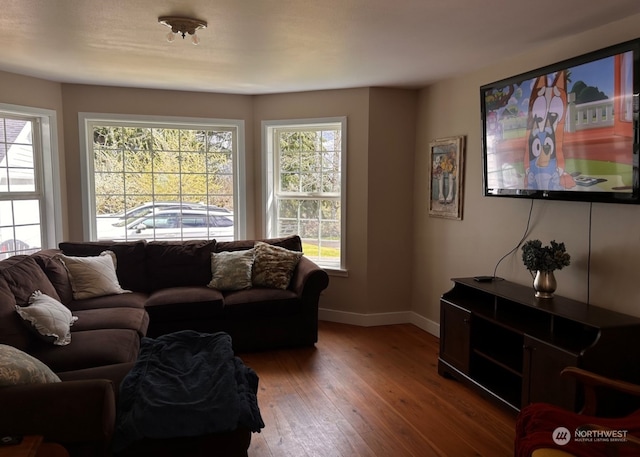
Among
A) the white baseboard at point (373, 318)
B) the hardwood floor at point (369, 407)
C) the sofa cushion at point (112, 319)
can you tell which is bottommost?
the hardwood floor at point (369, 407)

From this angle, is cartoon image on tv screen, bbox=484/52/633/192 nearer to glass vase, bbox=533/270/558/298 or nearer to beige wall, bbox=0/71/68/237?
glass vase, bbox=533/270/558/298

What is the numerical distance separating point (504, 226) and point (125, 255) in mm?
3218

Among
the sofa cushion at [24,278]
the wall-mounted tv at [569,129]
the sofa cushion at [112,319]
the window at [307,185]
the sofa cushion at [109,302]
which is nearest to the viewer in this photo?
the wall-mounted tv at [569,129]

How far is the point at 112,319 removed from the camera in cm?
310

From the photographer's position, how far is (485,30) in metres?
2.71

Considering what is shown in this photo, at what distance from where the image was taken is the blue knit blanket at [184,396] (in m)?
1.85

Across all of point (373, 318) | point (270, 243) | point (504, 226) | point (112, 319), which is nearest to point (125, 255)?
point (112, 319)

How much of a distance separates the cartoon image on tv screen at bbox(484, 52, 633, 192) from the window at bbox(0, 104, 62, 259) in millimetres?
3867

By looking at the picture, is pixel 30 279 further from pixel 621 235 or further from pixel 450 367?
pixel 621 235

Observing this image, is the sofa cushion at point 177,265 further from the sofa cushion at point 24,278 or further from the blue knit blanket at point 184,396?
the blue knit blanket at point 184,396

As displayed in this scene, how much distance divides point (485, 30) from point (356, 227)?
2267 millimetres

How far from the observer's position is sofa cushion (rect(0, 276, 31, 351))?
7.92 feet

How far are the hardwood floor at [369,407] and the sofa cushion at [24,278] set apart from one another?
5.16 ft

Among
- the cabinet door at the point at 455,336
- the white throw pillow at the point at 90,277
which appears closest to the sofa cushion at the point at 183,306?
the white throw pillow at the point at 90,277
